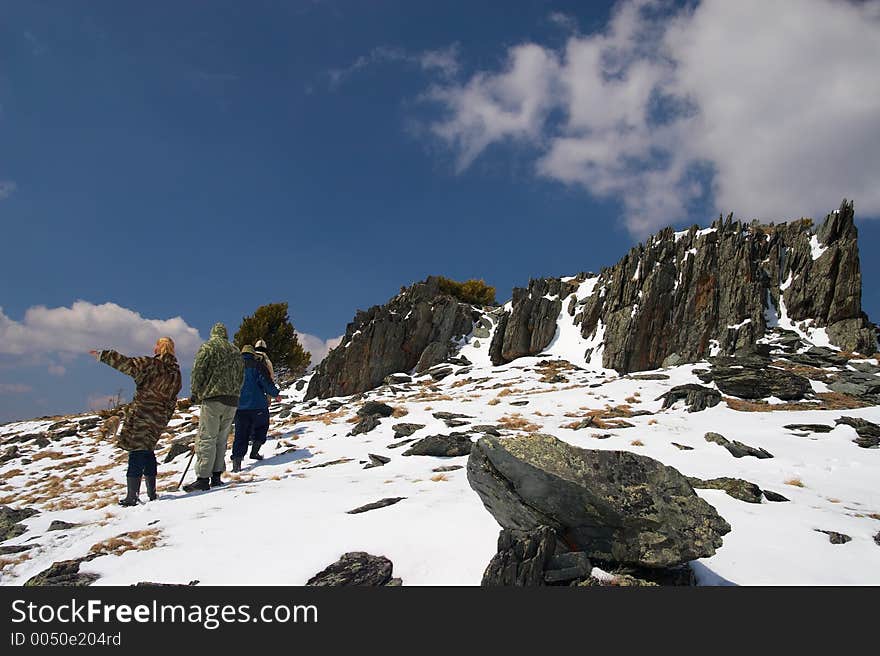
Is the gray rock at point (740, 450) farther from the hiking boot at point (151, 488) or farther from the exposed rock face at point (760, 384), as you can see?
the hiking boot at point (151, 488)

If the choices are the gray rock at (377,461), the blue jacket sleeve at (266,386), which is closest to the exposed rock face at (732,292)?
the gray rock at (377,461)

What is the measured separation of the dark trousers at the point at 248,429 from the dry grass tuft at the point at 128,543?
555 centimetres

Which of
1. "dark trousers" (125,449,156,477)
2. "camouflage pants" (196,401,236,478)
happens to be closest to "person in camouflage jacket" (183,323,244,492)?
"camouflage pants" (196,401,236,478)

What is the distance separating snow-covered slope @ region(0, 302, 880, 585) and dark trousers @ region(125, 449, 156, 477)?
605mm

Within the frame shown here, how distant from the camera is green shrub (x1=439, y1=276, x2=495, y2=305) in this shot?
242 feet

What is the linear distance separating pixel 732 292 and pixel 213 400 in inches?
1556

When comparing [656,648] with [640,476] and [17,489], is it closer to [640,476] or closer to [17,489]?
[640,476]

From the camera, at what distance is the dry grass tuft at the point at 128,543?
5778 mm

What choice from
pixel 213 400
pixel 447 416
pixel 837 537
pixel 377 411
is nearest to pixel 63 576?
pixel 213 400

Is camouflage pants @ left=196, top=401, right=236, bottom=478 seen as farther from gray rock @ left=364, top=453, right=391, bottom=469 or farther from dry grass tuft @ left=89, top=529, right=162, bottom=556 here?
gray rock @ left=364, top=453, right=391, bottom=469

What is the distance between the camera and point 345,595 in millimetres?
3996

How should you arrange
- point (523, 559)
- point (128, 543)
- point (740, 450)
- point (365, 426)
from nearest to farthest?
point (523, 559) < point (128, 543) < point (740, 450) < point (365, 426)

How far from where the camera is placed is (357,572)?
4680 mm

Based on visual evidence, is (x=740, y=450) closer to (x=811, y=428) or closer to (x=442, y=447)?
(x=811, y=428)
